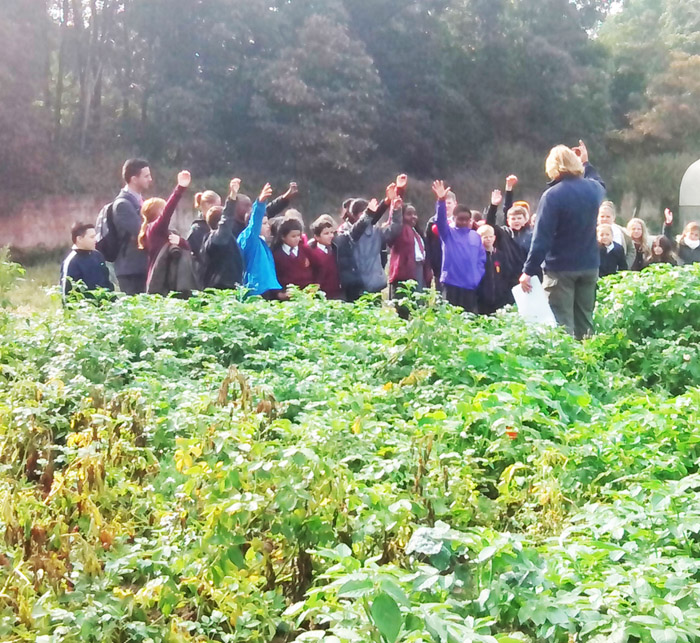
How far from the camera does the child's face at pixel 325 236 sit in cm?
858

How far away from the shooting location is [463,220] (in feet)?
28.6

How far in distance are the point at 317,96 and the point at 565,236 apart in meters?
18.0

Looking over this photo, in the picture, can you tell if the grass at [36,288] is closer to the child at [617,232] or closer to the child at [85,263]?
the child at [85,263]

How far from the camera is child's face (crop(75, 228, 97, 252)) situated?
23.4 ft

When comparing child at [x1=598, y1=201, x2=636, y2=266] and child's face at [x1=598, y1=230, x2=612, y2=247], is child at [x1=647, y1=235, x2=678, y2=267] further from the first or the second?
child's face at [x1=598, y1=230, x2=612, y2=247]

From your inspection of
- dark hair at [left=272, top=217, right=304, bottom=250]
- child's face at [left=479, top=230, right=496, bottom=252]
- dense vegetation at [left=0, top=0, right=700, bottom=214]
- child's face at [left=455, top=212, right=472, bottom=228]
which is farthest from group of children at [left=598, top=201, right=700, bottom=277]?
dense vegetation at [left=0, top=0, right=700, bottom=214]

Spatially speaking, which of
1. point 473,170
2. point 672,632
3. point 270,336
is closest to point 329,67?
point 473,170

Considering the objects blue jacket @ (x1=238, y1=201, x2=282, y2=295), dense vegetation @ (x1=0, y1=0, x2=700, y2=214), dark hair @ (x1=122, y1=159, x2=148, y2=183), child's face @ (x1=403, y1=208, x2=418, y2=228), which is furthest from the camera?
dense vegetation @ (x1=0, y1=0, x2=700, y2=214)

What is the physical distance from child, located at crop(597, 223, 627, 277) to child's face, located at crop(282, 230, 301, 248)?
9.56 ft

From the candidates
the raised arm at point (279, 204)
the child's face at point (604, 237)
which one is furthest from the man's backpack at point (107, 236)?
the child's face at point (604, 237)

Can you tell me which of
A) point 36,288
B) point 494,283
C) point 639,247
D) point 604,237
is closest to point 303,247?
point 494,283

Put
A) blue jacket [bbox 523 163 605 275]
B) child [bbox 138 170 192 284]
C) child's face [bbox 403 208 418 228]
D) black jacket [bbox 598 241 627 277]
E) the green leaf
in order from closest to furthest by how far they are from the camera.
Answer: the green leaf → blue jacket [bbox 523 163 605 275] → child [bbox 138 170 192 284] → black jacket [bbox 598 241 627 277] → child's face [bbox 403 208 418 228]

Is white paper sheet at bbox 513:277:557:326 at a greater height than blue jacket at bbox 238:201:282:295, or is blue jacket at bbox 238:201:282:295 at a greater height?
blue jacket at bbox 238:201:282:295

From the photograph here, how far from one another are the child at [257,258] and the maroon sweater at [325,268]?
0.41m
